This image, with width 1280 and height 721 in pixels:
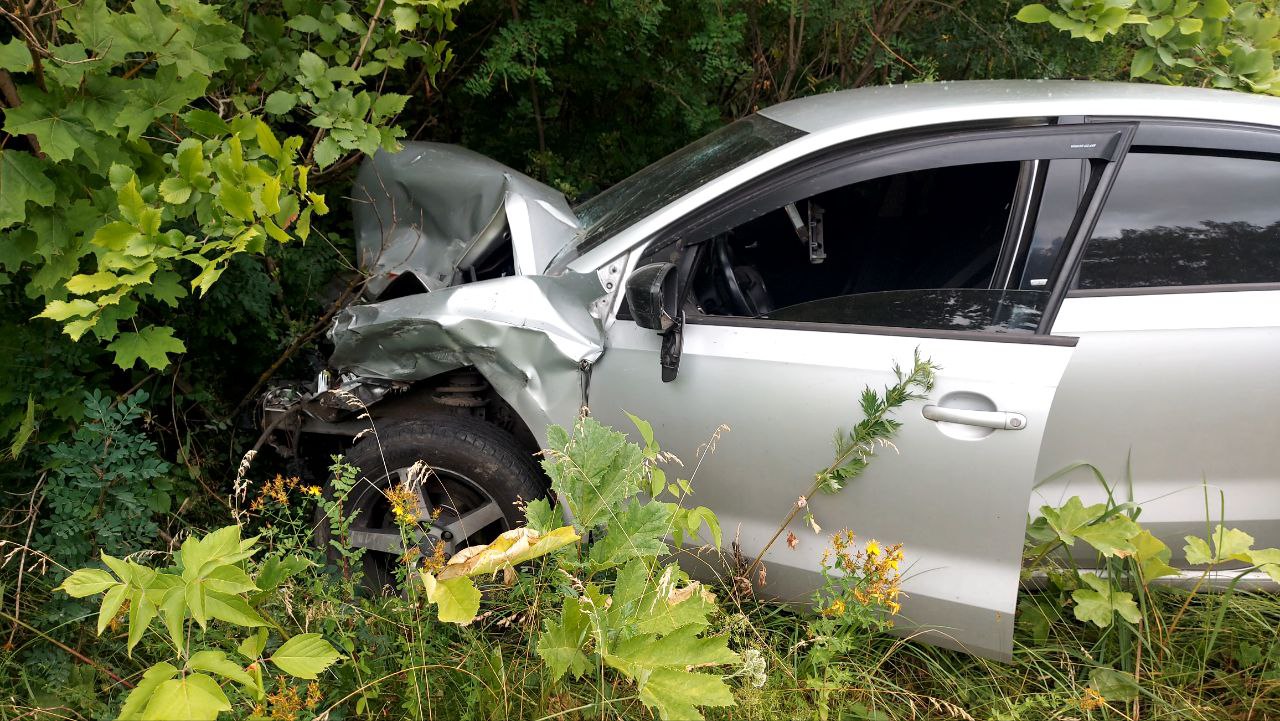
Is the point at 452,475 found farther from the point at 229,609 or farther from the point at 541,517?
the point at 229,609

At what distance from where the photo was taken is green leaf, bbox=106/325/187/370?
2326 mm

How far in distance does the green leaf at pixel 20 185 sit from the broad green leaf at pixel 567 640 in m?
1.63

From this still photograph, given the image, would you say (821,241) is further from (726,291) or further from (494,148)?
(494,148)

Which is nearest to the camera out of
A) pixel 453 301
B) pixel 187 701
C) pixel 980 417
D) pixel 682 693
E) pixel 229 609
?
pixel 187 701

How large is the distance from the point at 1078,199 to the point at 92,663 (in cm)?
289

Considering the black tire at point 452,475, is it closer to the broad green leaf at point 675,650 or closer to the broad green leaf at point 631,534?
the broad green leaf at point 631,534

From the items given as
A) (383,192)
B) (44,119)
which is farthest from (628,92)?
(44,119)

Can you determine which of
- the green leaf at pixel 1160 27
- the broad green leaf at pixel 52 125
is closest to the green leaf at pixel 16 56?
the broad green leaf at pixel 52 125

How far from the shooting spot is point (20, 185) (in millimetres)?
2141

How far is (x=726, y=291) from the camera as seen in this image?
2.84 metres

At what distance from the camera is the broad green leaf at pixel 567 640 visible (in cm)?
179

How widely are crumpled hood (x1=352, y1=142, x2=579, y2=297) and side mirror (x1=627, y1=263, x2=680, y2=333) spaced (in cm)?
61

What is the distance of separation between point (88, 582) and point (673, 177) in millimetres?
1949

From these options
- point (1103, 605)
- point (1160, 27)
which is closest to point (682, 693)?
point (1103, 605)
